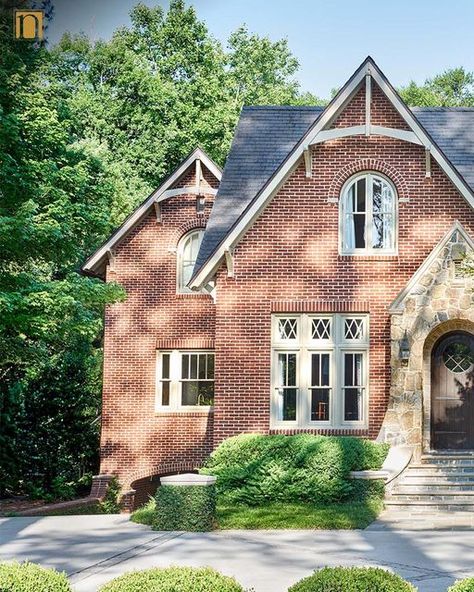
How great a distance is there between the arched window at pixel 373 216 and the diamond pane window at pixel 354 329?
151cm

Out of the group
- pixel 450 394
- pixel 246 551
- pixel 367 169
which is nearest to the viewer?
pixel 246 551

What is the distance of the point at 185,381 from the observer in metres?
25.2

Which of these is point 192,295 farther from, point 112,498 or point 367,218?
point 367,218

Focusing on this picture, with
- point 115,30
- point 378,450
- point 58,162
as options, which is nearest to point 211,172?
point 58,162

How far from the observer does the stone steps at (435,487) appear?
18516 millimetres

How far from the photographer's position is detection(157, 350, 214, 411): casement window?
82.3 ft

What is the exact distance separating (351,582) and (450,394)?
14027mm

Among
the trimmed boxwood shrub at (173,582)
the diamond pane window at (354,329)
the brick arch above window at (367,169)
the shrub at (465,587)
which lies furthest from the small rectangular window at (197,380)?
the shrub at (465,587)

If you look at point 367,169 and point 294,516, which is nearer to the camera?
point 294,516

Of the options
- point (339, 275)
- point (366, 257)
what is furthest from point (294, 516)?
point (366, 257)

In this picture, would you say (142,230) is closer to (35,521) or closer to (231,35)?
(35,521)

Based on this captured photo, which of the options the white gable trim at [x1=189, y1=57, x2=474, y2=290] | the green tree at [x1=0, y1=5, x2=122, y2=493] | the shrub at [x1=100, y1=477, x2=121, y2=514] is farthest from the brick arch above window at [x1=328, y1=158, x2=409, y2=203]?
the shrub at [x1=100, y1=477, x2=121, y2=514]

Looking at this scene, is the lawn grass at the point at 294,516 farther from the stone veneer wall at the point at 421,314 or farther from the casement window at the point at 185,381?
the casement window at the point at 185,381

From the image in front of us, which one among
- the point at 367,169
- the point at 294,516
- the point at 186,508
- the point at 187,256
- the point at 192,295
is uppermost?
the point at 367,169
